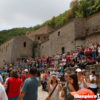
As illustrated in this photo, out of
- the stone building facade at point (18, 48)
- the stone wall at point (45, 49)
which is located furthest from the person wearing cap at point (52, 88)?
the stone building facade at point (18, 48)

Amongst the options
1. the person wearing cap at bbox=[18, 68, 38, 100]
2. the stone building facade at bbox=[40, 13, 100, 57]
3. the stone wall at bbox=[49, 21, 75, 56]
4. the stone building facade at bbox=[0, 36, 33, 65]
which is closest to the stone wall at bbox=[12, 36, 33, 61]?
the stone building facade at bbox=[0, 36, 33, 65]

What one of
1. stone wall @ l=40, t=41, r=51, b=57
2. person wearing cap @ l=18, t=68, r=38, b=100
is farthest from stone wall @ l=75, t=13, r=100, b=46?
person wearing cap @ l=18, t=68, r=38, b=100

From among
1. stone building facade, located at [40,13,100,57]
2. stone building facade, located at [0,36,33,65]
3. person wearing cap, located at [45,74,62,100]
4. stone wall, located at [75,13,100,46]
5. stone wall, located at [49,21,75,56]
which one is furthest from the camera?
stone building facade, located at [0,36,33,65]

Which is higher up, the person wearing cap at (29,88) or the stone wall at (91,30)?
the stone wall at (91,30)

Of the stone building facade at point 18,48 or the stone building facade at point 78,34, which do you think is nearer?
the stone building facade at point 78,34

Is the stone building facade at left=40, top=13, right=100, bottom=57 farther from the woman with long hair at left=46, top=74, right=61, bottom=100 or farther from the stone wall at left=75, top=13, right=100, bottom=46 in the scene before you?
the woman with long hair at left=46, top=74, right=61, bottom=100

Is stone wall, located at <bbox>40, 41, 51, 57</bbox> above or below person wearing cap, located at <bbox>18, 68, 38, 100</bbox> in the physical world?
above

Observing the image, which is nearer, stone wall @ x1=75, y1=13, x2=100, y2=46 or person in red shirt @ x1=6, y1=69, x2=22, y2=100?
person in red shirt @ x1=6, y1=69, x2=22, y2=100

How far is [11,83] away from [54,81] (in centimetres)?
151

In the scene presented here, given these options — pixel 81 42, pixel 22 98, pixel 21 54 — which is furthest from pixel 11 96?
pixel 21 54

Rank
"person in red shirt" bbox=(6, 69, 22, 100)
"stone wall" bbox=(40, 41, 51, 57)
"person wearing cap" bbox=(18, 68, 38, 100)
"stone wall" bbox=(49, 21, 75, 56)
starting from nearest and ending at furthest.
A: "person wearing cap" bbox=(18, 68, 38, 100) < "person in red shirt" bbox=(6, 69, 22, 100) < "stone wall" bbox=(49, 21, 75, 56) < "stone wall" bbox=(40, 41, 51, 57)

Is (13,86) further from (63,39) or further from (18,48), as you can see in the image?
(18,48)

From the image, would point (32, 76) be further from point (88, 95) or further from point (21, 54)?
point (21, 54)

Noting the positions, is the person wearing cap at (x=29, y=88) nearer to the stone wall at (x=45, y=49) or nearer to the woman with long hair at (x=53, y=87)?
the woman with long hair at (x=53, y=87)
